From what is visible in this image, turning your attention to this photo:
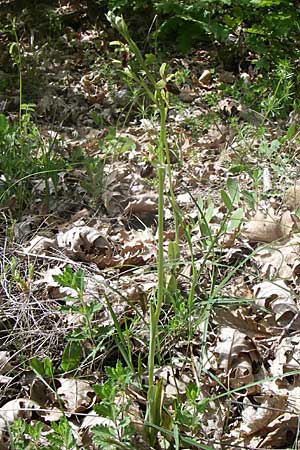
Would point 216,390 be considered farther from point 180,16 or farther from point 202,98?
point 180,16

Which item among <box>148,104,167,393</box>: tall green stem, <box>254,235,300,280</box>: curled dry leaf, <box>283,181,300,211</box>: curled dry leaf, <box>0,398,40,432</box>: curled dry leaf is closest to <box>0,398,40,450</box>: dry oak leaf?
<box>0,398,40,432</box>: curled dry leaf

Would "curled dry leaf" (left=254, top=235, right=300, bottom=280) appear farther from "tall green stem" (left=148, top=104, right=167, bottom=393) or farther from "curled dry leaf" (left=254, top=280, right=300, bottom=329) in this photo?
"tall green stem" (left=148, top=104, right=167, bottom=393)

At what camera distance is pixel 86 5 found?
4.79 m

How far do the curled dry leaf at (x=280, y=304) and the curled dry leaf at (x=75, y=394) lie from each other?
67cm

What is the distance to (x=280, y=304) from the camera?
2.27m

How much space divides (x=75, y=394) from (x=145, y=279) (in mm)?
564

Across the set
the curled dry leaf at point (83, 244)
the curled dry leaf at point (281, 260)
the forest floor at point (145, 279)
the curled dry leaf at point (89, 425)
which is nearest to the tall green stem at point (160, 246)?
the forest floor at point (145, 279)

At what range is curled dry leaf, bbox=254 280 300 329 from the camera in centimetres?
226

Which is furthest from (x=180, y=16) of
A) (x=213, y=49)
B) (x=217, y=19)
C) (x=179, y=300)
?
(x=179, y=300)

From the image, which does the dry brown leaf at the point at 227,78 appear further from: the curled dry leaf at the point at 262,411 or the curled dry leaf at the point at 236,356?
the curled dry leaf at the point at 262,411

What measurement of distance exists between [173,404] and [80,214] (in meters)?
1.18

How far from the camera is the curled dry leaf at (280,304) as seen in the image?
2256 millimetres

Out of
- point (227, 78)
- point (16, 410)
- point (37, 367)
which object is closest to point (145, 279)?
point (37, 367)

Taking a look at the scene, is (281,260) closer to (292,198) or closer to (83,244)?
(292,198)
